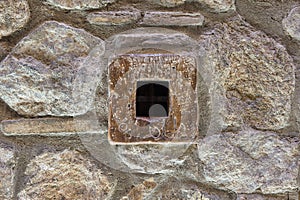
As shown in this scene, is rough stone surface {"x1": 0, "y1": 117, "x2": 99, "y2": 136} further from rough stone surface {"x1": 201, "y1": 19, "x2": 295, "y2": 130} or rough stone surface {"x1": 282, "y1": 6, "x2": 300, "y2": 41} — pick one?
rough stone surface {"x1": 282, "y1": 6, "x2": 300, "y2": 41}

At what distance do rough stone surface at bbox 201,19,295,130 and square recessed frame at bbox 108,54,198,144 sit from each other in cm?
7

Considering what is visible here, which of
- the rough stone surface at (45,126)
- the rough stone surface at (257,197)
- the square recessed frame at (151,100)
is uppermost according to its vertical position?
the square recessed frame at (151,100)

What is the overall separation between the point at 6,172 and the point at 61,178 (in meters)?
0.13

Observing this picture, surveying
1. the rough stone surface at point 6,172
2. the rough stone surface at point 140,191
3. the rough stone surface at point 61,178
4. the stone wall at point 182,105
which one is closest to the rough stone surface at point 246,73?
the stone wall at point 182,105

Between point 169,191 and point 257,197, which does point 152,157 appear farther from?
point 257,197

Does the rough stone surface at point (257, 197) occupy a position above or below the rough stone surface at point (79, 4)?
below

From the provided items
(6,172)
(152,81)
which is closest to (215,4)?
(152,81)

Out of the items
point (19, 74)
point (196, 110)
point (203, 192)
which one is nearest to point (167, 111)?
point (196, 110)

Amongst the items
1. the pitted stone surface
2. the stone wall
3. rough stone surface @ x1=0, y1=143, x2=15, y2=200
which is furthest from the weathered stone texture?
the pitted stone surface

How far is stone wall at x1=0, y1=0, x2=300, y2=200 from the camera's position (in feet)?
2.98

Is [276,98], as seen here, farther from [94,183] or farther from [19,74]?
[19,74]

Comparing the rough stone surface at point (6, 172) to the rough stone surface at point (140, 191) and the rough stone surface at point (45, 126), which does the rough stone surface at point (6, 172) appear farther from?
the rough stone surface at point (140, 191)

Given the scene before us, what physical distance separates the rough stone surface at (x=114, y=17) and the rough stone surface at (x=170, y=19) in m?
0.02

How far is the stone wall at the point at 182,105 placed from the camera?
909mm
